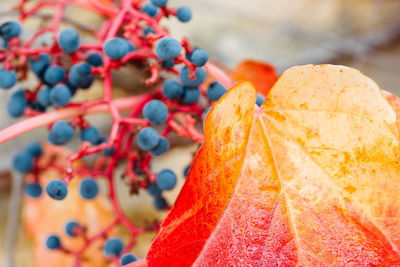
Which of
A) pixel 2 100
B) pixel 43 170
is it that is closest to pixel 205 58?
pixel 43 170

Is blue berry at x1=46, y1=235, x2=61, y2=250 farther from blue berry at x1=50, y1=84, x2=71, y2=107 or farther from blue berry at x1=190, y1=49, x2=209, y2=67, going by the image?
blue berry at x1=190, y1=49, x2=209, y2=67

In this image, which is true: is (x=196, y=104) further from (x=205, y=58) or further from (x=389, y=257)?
(x=389, y=257)

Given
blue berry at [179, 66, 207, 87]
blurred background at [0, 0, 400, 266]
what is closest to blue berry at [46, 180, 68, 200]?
blue berry at [179, 66, 207, 87]

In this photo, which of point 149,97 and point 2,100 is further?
point 2,100

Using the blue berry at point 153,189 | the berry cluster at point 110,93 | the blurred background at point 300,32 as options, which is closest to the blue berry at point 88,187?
the berry cluster at point 110,93

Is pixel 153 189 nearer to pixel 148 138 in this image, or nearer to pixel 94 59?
pixel 148 138

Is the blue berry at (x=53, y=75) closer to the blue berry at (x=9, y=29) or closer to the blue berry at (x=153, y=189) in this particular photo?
the blue berry at (x=9, y=29)
